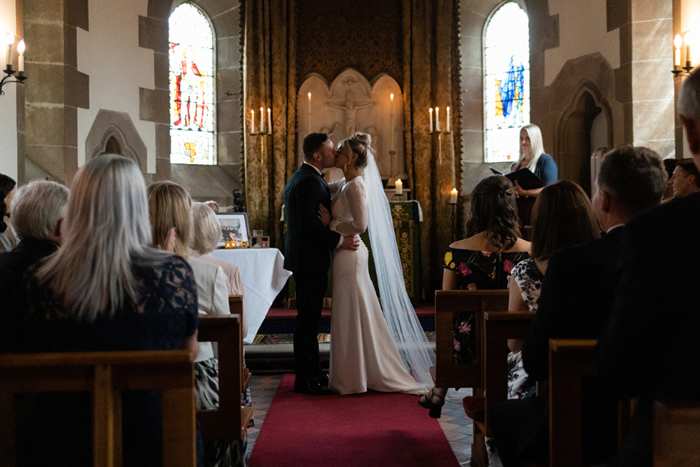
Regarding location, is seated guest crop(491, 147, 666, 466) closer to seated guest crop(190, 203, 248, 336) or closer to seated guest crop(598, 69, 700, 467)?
seated guest crop(598, 69, 700, 467)

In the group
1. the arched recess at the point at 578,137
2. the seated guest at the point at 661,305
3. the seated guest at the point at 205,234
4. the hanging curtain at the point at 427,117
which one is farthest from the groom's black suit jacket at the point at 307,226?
the hanging curtain at the point at 427,117

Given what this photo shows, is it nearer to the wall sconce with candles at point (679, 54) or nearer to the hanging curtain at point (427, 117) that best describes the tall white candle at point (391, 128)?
the hanging curtain at point (427, 117)

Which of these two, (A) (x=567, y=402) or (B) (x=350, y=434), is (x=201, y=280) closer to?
(B) (x=350, y=434)

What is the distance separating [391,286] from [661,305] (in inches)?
153

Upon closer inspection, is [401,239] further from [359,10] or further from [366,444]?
[366,444]

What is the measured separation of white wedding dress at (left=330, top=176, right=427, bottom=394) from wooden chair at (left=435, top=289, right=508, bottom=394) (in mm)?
1451

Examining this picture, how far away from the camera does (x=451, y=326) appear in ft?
10.5

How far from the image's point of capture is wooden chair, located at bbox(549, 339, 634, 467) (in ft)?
6.00

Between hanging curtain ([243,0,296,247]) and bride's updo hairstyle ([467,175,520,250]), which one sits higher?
hanging curtain ([243,0,296,247])

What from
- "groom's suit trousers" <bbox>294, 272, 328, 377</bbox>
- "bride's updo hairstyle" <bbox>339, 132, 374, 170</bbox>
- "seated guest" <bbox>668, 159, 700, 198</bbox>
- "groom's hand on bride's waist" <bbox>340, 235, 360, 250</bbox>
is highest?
"bride's updo hairstyle" <bbox>339, 132, 374, 170</bbox>

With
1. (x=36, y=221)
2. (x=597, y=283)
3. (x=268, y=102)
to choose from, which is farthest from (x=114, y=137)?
(x=597, y=283)

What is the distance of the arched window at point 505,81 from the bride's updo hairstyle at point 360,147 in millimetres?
6376

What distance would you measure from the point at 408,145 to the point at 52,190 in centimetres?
823

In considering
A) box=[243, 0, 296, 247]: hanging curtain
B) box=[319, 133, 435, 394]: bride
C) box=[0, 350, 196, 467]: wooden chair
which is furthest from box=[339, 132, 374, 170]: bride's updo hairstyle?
box=[243, 0, 296, 247]: hanging curtain
